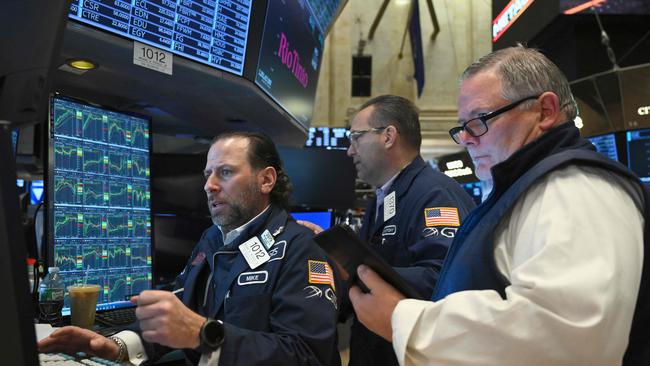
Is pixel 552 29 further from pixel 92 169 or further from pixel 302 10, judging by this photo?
pixel 92 169

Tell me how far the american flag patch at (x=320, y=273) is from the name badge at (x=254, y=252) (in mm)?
149

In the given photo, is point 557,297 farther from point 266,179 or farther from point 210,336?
point 266,179

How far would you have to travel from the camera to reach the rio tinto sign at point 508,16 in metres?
6.17

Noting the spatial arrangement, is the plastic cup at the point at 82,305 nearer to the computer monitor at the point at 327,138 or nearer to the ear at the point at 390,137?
the ear at the point at 390,137

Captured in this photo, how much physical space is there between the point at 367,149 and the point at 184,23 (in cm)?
103

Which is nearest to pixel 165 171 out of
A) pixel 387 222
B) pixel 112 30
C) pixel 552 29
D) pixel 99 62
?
pixel 99 62

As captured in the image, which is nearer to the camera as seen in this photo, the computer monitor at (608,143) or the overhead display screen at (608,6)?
the computer monitor at (608,143)

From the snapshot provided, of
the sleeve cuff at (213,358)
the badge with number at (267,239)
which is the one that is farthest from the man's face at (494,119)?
the sleeve cuff at (213,358)

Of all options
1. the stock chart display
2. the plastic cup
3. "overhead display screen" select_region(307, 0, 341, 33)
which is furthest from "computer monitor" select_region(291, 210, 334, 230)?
the plastic cup

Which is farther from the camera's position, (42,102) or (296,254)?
(296,254)

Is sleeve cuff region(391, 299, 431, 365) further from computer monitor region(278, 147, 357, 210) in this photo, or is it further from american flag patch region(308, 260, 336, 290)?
computer monitor region(278, 147, 357, 210)

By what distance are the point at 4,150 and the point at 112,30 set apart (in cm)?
164

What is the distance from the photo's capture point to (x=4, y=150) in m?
0.67

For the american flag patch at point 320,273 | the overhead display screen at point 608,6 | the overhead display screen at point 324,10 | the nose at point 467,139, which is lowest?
the american flag patch at point 320,273
